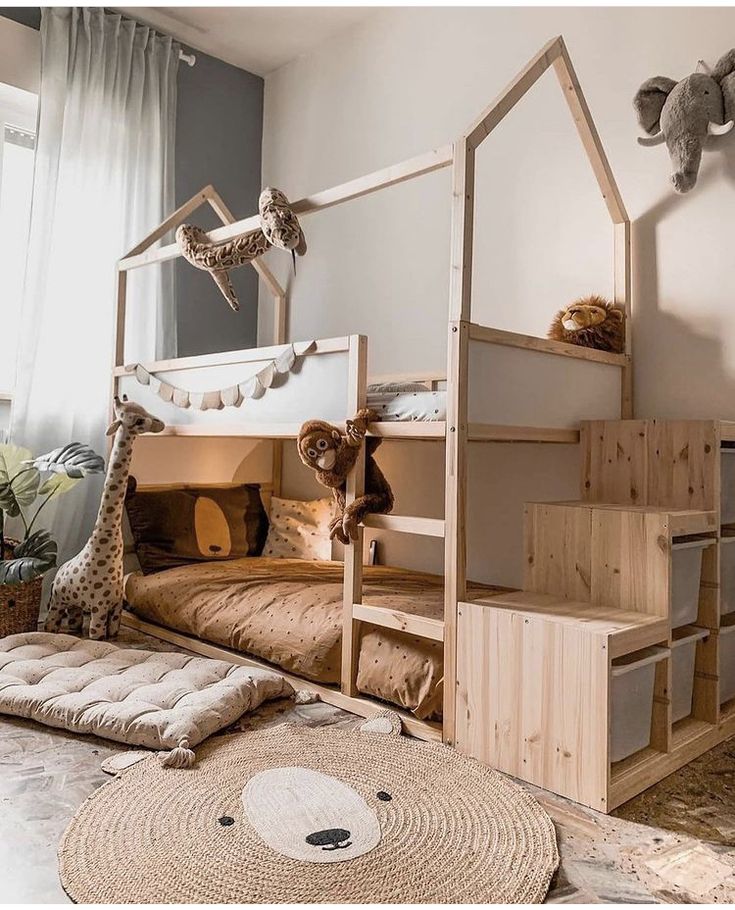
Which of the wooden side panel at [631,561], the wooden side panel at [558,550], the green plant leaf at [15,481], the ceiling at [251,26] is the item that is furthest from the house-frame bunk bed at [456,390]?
the ceiling at [251,26]

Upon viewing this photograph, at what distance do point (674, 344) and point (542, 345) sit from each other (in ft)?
1.78

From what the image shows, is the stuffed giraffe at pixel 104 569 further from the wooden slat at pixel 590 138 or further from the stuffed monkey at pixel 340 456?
the wooden slat at pixel 590 138

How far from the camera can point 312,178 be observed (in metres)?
3.61

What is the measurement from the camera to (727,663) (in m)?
2.05

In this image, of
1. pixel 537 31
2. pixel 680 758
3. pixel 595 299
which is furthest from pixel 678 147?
pixel 680 758

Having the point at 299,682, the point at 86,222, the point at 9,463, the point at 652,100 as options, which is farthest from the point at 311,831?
the point at 86,222

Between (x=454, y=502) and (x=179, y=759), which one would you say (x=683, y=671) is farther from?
(x=179, y=759)

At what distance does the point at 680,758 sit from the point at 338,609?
997 millimetres

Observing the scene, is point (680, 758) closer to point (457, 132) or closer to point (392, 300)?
point (392, 300)

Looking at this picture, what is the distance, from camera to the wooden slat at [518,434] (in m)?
1.92

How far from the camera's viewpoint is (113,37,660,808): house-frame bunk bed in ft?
6.15

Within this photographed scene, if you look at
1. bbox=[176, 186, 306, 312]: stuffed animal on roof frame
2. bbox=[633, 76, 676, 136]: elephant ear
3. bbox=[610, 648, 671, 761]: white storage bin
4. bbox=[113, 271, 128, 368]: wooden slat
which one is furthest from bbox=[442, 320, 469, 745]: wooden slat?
bbox=[113, 271, 128, 368]: wooden slat

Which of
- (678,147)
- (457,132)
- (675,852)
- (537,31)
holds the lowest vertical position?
(675,852)

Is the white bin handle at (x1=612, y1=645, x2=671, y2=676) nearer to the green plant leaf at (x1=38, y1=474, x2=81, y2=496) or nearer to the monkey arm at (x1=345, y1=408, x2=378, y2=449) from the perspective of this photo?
the monkey arm at (x1=345, y1=408, x2=378, y2=449)
